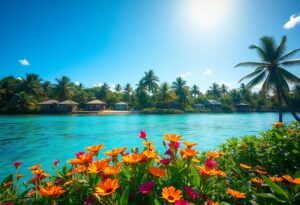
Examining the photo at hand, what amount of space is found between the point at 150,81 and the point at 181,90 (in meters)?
8.33

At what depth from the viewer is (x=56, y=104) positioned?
36.2 m

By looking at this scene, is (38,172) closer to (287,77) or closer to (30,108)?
(287,77)

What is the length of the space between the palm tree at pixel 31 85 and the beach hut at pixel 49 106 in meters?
5.20

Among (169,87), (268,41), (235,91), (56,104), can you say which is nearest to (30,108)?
(56,104)

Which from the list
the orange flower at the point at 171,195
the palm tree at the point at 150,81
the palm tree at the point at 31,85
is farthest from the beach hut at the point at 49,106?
the orange flower at the point at 171,195

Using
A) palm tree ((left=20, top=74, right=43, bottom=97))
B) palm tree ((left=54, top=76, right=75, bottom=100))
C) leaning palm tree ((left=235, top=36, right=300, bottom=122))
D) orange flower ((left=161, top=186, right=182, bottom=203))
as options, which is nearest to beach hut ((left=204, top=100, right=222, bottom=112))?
leaning palm tree ((left=235, top=36, right=300, bottom=122))

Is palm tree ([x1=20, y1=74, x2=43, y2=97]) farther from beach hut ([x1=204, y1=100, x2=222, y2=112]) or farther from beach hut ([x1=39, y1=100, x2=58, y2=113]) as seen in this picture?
beach hut ([x1=204, y1=100, x2=222, y2=112])

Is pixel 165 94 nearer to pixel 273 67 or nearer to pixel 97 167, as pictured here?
pixel 273 67

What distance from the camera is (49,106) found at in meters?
36.3

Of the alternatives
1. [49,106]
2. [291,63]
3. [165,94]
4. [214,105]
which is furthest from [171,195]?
[214,105]

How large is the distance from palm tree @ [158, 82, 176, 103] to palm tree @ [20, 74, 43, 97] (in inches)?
1105

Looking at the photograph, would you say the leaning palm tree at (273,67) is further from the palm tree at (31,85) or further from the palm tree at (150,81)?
the palm tree at (31,85)

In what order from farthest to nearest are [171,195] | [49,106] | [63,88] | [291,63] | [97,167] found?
[63,88] < [49,106] < [291,63] < [97,167] < [171,195]

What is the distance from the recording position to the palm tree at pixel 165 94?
41.4 m
